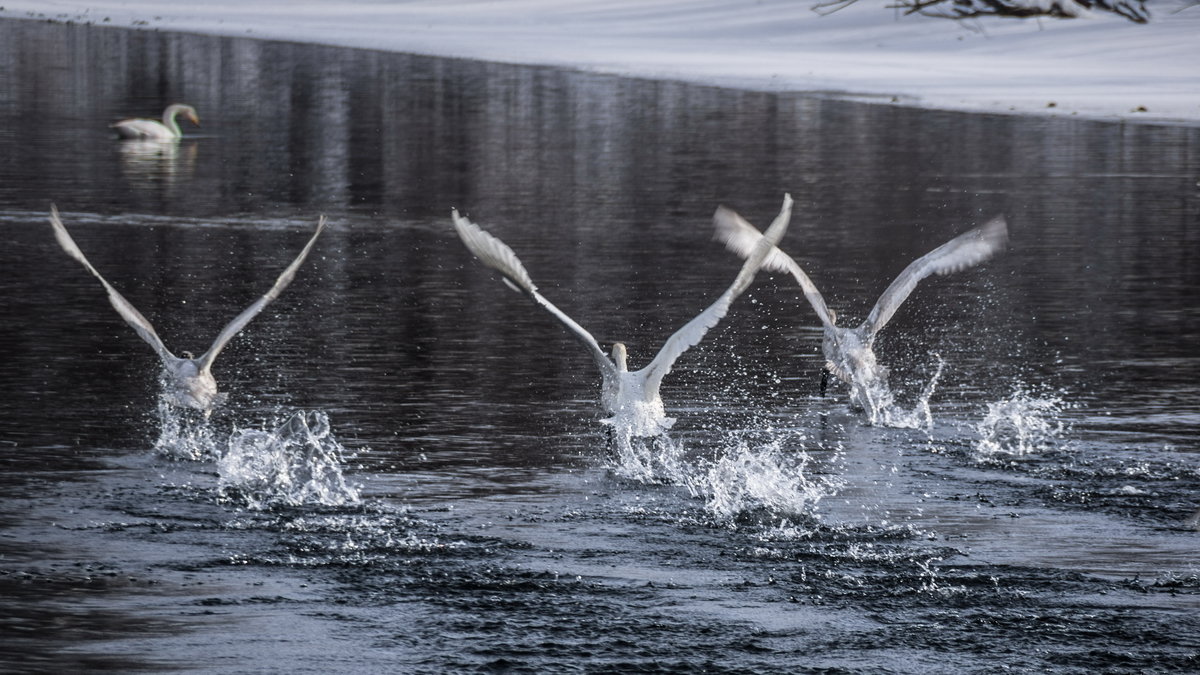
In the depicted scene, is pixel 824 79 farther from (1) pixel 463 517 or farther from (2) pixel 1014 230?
(1) pixel 463 517

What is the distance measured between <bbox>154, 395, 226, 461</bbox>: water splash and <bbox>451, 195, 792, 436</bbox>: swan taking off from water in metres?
1.65

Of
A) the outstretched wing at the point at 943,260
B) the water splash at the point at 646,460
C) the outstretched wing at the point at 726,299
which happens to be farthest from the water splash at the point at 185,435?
the outstretched wing at the point at 943,260

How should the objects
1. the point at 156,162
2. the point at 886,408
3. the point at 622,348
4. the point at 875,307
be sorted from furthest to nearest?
1. the point at 156,162
2. the point at 875,307
3. the point at 886,408
4. the point at 622,348

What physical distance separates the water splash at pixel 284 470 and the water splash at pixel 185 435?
0.13 meters

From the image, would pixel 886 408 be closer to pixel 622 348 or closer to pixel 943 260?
pixel 943 260

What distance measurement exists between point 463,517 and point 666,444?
5.98 ft

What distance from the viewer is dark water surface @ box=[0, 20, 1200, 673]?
7.66 meters

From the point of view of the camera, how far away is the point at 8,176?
22562 mm

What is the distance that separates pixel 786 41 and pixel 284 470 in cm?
4429

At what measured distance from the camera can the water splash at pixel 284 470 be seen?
31.0 ft

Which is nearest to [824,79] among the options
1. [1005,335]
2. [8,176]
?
[8,176]

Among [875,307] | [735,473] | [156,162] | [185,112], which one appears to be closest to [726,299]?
[735,473]

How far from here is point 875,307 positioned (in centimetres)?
1208

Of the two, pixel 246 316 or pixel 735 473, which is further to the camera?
pixel 246 316
